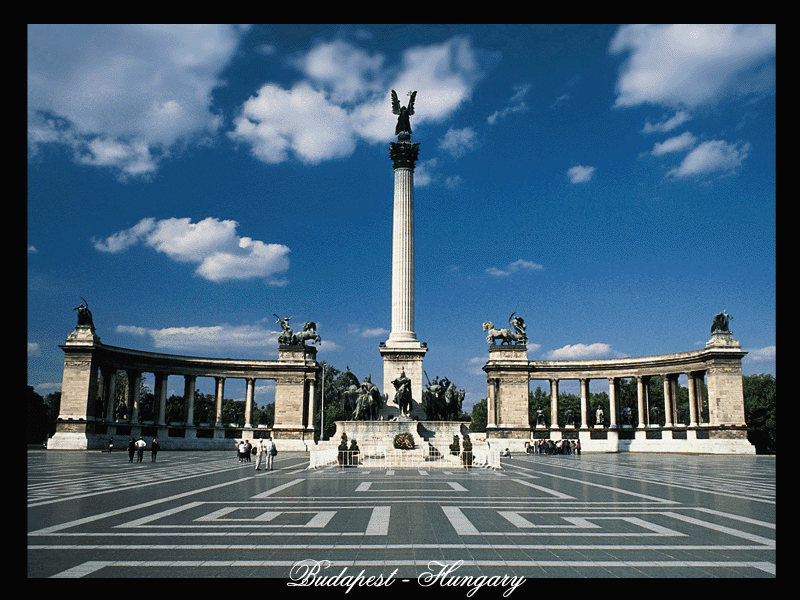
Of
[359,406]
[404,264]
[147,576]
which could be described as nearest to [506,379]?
[404,264]

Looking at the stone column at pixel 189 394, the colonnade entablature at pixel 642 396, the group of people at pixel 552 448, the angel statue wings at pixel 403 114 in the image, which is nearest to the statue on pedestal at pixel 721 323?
the colonnade entablature at pixel 642 396

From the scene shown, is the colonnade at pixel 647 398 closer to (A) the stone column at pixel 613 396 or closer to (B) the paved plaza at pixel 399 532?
(A) the stone column at pixel 613 396

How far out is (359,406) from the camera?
4897 cm

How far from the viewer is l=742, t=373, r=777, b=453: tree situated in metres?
75.2

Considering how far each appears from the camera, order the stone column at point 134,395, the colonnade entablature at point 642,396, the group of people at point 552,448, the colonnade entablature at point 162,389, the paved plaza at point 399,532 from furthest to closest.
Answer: the stone column at point 134,395, the colonnade entablature at point 162,389, the colonnade entablature at point 642,396, the group of people at point 552,448, the paved plaza at point 399,532

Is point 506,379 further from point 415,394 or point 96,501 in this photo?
point 96,501

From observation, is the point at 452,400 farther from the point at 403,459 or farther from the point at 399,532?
the point at 399,532

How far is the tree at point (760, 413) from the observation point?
7524cm

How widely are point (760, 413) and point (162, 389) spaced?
278ft

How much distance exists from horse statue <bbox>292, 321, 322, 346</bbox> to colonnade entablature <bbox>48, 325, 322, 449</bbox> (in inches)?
48.8

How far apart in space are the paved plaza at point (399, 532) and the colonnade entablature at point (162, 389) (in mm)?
51120

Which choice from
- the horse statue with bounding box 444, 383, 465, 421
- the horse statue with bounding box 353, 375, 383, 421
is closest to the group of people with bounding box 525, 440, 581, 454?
the horse statue with bounding box 444, 383, 465, 421

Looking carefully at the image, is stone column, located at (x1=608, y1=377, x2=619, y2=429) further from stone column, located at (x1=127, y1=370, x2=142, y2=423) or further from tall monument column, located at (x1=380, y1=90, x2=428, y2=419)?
stone column, located at (x1=127, y1=370, x2=142, y2=423)
